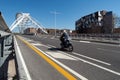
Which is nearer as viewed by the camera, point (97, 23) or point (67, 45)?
point (67, 45)

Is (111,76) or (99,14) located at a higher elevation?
(99,14)

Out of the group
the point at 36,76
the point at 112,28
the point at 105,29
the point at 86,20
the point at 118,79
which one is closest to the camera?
the point at 118,79

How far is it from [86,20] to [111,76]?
133 m

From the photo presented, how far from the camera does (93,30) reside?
358 feet

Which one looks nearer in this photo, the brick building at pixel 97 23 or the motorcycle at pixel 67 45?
the motorcycle at pixel 67 45

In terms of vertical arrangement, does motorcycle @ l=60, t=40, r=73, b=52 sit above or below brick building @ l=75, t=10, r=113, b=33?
below

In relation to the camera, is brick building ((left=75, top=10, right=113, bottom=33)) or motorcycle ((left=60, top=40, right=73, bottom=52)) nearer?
motorcycle ((left=60, top=40, right=73, bottom=52))

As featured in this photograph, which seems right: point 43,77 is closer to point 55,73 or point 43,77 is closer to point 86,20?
point 55,73

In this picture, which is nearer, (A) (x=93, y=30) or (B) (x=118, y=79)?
(B) (x=118, y=79)

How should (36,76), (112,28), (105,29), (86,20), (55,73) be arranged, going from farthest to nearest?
(86,20)
(105,29)
(112,28)
(55,73)
(36,76)

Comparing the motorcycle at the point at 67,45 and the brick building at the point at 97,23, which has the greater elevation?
the brick building at the point at 97,23

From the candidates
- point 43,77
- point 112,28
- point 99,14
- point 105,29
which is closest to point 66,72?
point 43,77

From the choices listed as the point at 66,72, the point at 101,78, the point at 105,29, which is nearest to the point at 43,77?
the point at 66,72

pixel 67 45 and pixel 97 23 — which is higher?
pixel 97 23
